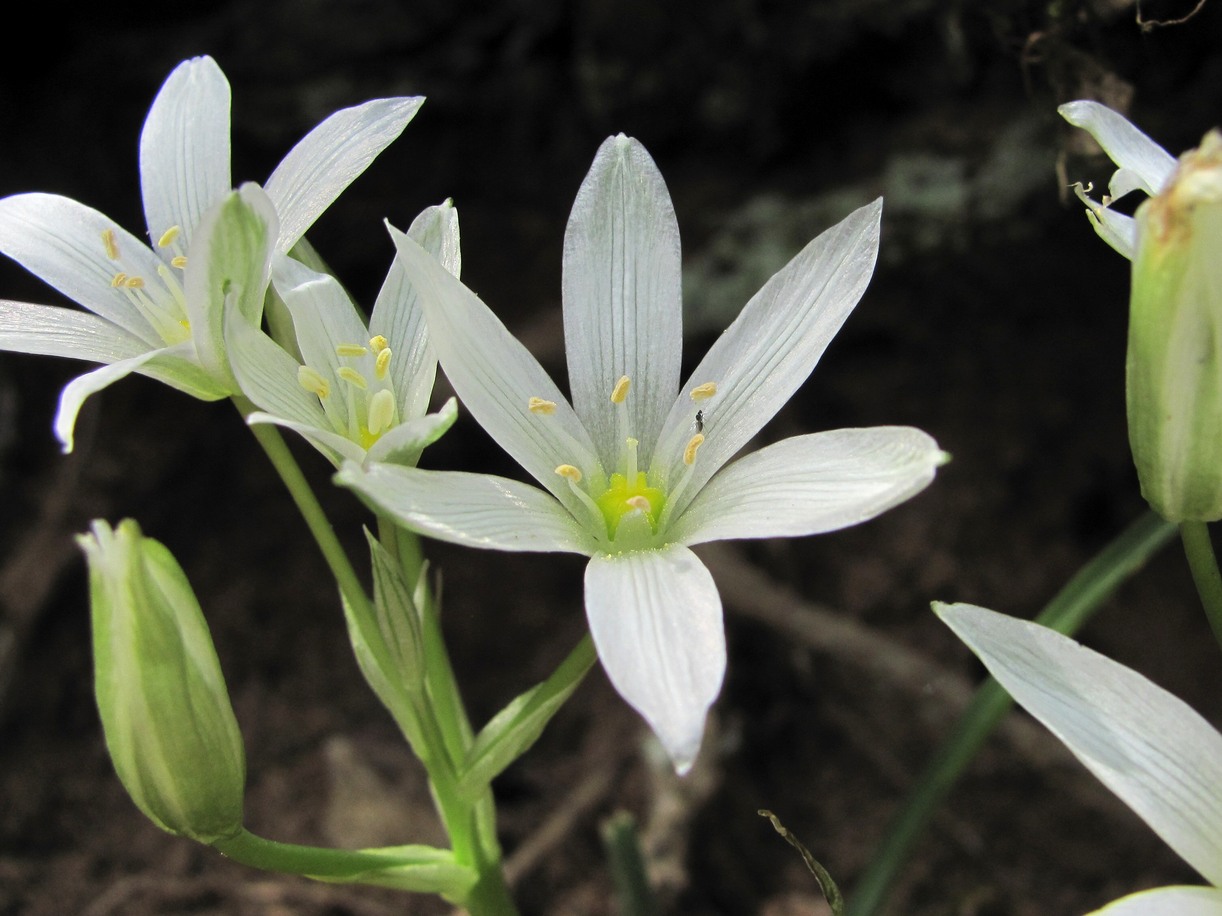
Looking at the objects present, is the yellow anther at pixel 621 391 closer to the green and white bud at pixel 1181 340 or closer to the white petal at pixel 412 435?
the white petal at pixel 412 435

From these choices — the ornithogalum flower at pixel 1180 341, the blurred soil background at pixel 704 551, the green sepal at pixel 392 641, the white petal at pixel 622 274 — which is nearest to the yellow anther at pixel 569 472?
the white petal at pixel 622 274

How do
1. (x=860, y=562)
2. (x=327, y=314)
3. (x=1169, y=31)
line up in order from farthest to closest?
(x=860, y=562)
(x=1169, y=31)
(x=327, y=314)

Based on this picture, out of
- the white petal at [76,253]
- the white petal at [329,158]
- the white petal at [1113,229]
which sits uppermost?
the white petal at [329,158]

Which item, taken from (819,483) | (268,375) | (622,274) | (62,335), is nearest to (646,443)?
(622,274)

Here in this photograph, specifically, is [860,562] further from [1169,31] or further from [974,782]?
[1169,31]

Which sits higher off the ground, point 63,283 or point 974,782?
point 63,283

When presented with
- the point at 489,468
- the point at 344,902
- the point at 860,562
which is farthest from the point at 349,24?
the point at 344,902
